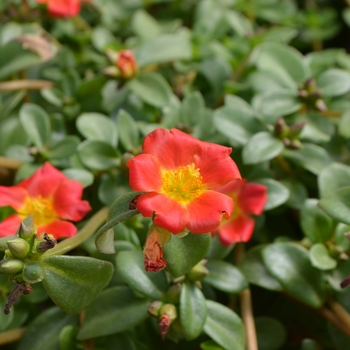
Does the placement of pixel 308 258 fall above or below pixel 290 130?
below

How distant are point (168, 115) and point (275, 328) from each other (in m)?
0.45

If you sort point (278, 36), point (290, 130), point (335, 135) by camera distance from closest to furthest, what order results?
point (290, 130) → point (335, 135) → point (278, 36)

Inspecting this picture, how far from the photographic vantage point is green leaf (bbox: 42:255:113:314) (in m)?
0.67

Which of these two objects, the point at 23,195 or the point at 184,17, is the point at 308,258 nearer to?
the point at 23,195

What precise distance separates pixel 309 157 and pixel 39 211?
509 millimetres

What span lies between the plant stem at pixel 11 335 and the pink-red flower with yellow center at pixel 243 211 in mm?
379

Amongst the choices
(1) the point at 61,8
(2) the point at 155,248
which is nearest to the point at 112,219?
(2) the point at 155,248

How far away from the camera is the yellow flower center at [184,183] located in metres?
0.69

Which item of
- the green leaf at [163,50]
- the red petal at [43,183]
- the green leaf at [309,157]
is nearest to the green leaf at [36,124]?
the red petal at [43,183]

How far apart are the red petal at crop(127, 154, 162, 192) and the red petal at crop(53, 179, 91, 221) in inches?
7.9

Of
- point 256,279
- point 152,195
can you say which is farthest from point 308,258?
point 152,195

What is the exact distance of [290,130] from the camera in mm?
897

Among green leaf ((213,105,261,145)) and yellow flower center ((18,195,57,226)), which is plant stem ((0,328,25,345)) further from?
green leaf ((213,105,261,145))

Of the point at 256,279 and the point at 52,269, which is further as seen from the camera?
the point at 256,279
